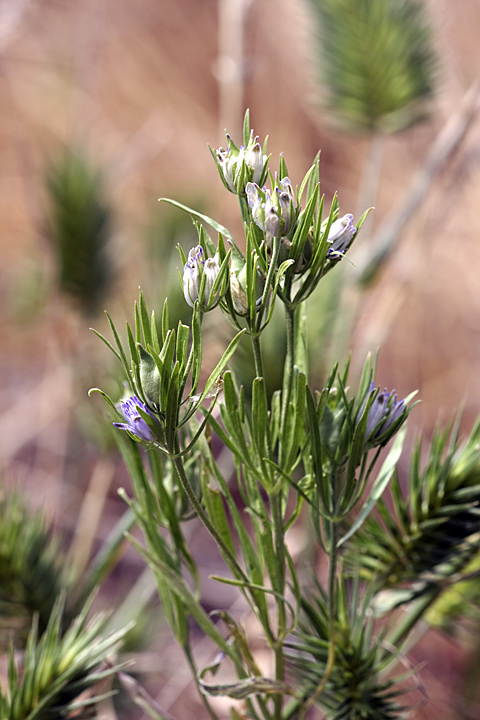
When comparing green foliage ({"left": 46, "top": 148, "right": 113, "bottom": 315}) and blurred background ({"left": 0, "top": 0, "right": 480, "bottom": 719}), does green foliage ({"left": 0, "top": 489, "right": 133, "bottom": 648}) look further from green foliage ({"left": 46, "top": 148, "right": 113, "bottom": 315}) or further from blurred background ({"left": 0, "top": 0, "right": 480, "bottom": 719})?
green foliage ({"left": 46, "top": 148, "right": 113, "bottom": 315})

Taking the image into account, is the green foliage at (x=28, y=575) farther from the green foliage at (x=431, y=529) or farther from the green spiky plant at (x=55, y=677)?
the green foliage at (x=431, y=529)

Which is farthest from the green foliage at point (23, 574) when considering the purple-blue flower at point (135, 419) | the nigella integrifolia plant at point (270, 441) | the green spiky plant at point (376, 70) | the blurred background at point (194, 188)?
the green spiky plant at point (376, 70)

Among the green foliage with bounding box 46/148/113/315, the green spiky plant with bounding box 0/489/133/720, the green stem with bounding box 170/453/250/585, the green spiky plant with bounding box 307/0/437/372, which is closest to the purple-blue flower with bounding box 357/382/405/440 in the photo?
the green stem with bounding box 170/453/250/585

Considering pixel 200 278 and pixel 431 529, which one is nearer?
pixel 200 278

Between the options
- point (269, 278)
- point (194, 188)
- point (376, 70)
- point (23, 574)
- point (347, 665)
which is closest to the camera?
point (269, 278)

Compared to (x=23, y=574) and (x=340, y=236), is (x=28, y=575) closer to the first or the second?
(x=23, y=574)

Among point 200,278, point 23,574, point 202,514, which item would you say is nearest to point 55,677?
point 23,574
